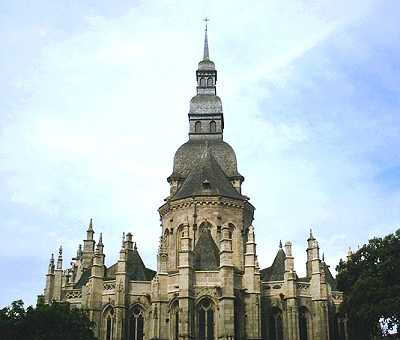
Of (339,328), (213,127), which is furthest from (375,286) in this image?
(213,127)

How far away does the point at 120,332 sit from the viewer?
→ 46.7 m

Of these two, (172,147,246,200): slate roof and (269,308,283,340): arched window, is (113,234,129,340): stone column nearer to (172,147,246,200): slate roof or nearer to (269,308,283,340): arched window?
(172,147,246,200): slate roof

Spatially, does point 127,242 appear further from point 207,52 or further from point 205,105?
point 207,52

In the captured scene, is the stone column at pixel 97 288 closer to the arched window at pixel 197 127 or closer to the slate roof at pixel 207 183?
the slate roof at pixel 207 183

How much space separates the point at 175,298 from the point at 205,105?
80.7 feet

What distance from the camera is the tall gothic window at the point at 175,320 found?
45925mm

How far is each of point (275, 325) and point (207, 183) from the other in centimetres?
1380

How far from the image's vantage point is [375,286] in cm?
4231

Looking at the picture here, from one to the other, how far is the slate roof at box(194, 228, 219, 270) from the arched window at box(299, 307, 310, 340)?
8.02 metres

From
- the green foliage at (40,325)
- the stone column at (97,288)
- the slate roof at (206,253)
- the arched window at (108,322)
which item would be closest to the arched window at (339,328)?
the slate roof at (206,253)

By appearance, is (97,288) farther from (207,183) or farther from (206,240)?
(207,183)

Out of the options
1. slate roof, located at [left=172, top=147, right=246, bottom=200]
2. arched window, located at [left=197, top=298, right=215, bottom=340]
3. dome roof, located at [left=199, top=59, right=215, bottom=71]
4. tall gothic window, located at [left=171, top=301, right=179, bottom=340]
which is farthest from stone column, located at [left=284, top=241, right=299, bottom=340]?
dome roof, located at [left=199, top=59, right=215, bottom=71]

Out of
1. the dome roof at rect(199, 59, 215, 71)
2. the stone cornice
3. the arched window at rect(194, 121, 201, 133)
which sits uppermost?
the dome roof at rect(199, 59, 215, 71)

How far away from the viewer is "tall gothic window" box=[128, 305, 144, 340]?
48000 mm
